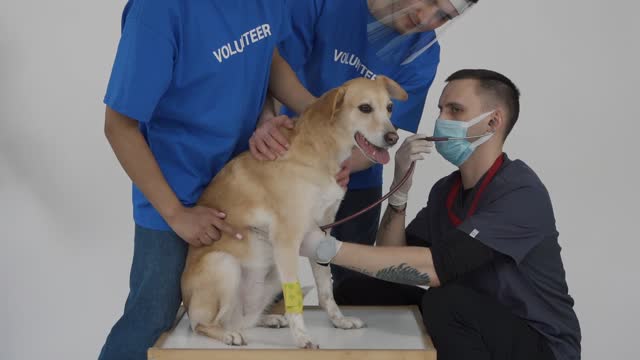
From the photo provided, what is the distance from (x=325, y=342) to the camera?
2.20 metres

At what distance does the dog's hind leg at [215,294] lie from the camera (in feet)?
7.25

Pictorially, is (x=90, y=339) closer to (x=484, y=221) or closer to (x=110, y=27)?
(x=110, y=27)

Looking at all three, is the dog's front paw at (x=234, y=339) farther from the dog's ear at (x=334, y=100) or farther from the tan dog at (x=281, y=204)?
the dog's ear at (x=334, y=100)

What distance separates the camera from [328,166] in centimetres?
223

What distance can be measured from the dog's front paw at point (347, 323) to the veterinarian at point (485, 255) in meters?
0.14

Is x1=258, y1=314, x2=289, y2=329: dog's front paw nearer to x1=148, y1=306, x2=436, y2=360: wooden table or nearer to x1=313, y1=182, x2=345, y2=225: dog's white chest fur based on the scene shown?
x1=148, y1=306, x2=436, y2=360: wooden table

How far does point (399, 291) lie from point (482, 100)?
0.70 m

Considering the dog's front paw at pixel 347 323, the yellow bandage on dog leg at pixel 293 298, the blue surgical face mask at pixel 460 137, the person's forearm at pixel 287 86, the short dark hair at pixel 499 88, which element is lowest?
the dog's front paw at pixel 347 323

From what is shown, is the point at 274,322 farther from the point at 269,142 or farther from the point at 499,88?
the point at 499,88

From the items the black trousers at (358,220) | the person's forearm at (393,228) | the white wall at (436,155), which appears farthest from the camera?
the white wall at (436,155)

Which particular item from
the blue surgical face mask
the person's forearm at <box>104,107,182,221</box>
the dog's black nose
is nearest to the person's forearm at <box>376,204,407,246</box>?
the blue surgical face mask

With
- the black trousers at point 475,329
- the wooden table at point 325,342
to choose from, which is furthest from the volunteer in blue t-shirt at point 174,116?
the black trousers at point 475,329

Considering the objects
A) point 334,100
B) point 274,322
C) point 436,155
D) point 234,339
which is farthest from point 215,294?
point 436,155

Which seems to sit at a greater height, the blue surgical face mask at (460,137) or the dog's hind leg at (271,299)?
the blue surgical face mask at (460,137)
